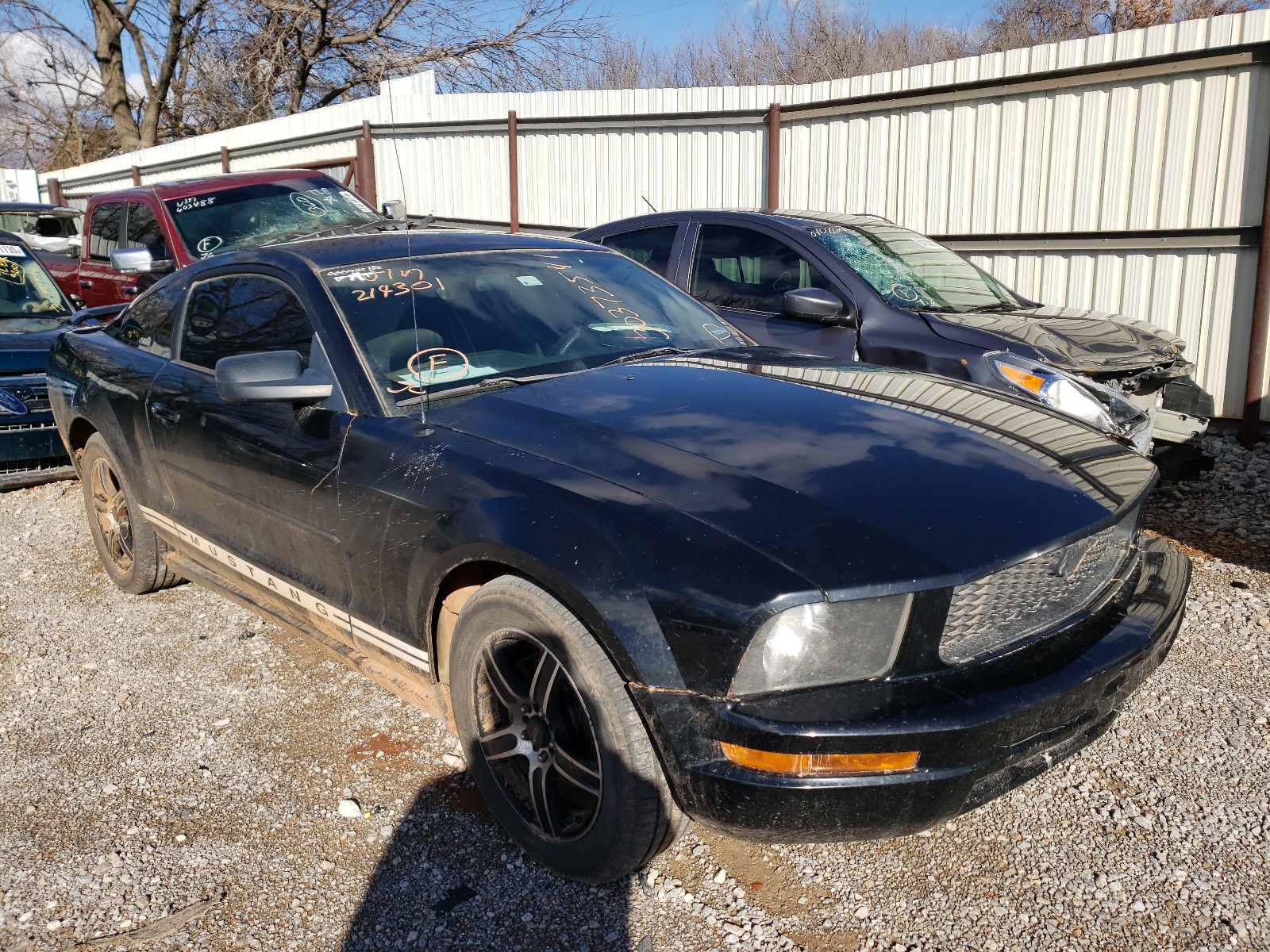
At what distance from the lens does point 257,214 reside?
8234 mm

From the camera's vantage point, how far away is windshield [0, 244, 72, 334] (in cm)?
739

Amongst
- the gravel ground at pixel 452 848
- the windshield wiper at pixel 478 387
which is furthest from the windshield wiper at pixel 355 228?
the windshield wiper at pixel 478 387

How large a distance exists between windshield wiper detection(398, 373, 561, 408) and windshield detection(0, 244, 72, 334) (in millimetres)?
5424

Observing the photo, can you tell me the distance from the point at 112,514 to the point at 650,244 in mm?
3539

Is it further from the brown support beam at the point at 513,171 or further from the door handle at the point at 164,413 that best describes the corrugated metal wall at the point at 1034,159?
the door handle at the point at 164,413

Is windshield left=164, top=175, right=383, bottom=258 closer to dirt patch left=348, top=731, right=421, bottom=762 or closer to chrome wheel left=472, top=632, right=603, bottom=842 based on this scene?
dirt patch left=348, top=731, right=421, bottom=762

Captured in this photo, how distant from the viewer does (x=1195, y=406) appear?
19.2 ft

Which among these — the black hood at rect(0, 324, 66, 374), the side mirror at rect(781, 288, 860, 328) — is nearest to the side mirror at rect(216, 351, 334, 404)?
the side mirror at rect(781, 288, 860, 328)

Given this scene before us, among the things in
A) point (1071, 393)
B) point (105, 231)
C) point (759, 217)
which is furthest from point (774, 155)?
point (105, 231)

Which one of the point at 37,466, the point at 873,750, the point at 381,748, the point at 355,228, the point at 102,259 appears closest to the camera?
the point at 873,750

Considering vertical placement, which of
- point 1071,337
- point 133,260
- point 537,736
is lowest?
point 537,736

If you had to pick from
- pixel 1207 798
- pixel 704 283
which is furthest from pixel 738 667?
pixel 704 283

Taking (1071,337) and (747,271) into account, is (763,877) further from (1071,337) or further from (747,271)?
(747,271)

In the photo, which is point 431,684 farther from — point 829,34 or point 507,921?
point 829,34
